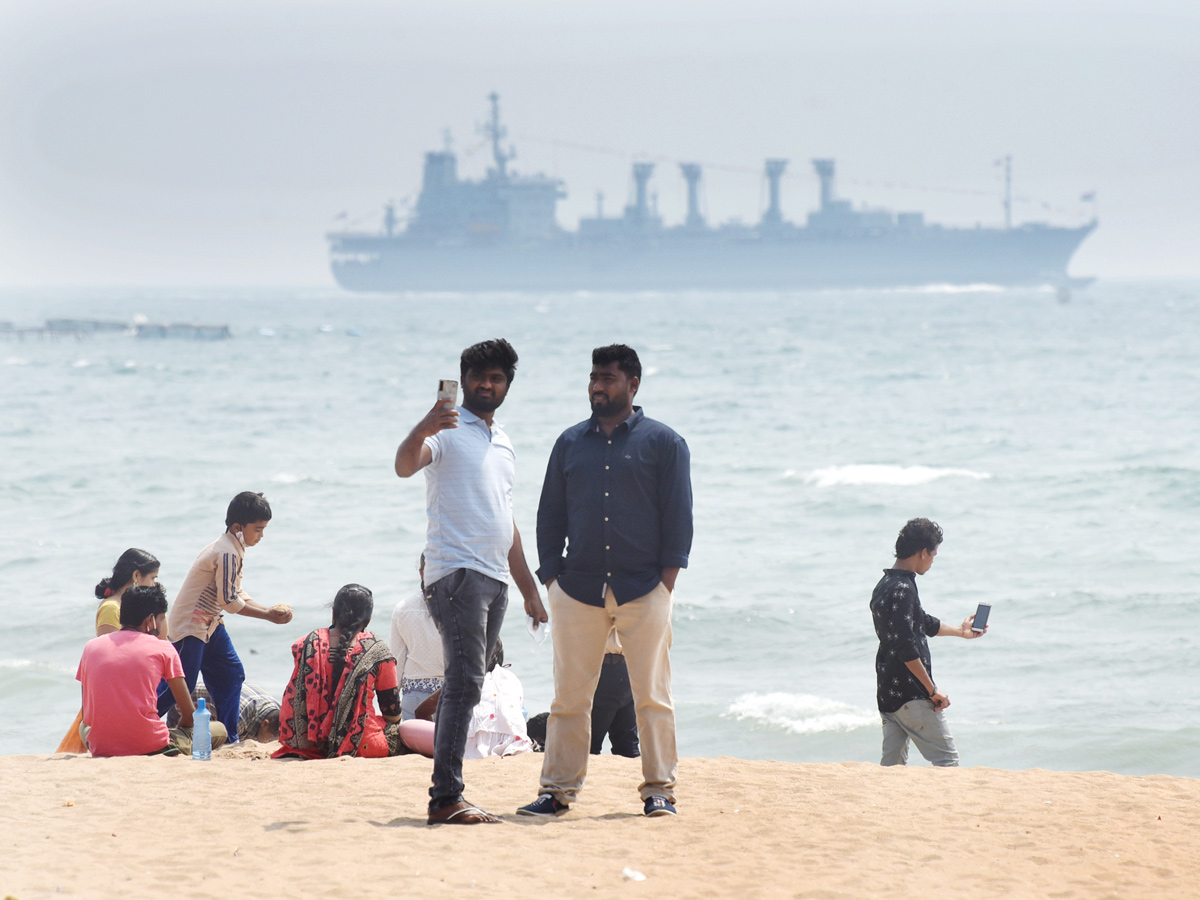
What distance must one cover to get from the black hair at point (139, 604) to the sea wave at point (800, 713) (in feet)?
14.8

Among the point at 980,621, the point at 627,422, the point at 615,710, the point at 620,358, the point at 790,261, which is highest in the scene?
the point at 790,261

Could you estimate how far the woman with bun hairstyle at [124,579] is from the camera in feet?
18.9

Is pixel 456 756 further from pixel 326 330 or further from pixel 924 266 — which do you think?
pixel 924 266

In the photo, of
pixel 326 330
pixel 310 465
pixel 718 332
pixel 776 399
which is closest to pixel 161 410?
pixel 310 465

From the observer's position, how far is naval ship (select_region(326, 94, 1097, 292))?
479 ft

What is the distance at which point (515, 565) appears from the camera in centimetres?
427

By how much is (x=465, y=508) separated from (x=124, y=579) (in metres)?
2.50

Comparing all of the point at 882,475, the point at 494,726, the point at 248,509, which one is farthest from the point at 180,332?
the point at 494,726

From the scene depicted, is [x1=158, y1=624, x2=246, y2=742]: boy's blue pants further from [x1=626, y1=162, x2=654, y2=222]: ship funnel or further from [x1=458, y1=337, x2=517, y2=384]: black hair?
[x1=626, y1=162, x2=654, y2=222]: ship funnel

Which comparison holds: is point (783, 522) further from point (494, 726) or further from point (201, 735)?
point (201, 735)

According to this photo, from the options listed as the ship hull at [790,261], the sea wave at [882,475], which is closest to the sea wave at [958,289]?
the ship hull at [790,261]

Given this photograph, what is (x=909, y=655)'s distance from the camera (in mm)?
5211

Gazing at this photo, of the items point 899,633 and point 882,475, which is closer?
point 899,633

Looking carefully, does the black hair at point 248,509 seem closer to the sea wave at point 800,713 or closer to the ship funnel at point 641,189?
the sea wave at point 800,713
